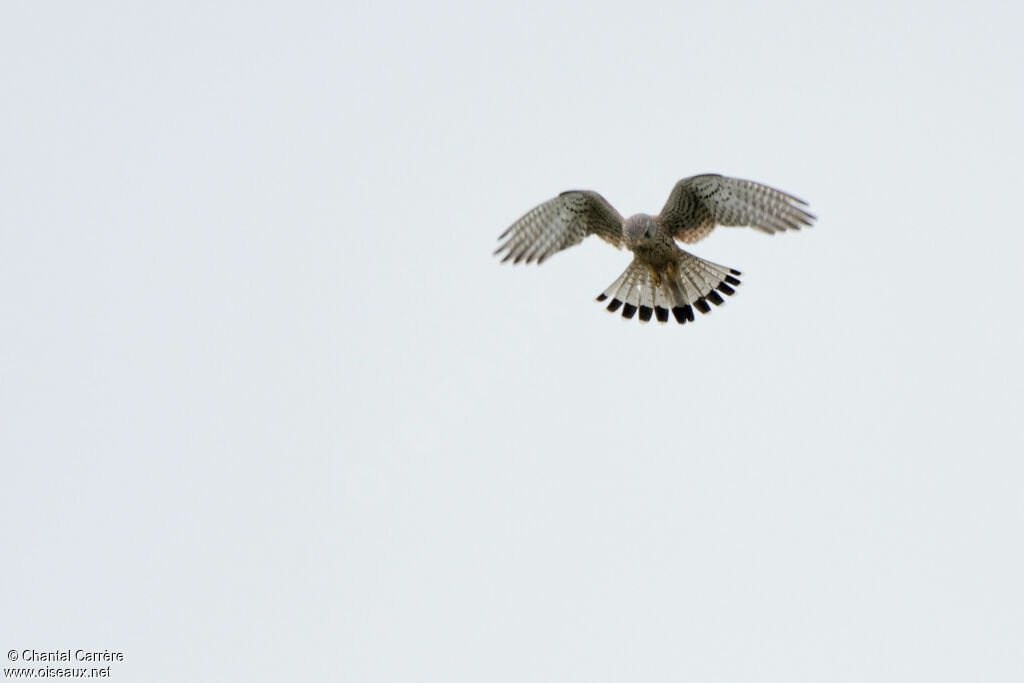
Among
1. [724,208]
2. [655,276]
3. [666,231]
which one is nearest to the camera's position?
[724,208]

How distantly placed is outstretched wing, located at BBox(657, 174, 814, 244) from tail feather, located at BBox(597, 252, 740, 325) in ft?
1.91

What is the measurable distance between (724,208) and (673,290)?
1.42 metres

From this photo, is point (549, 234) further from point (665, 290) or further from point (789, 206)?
point (789, 206)

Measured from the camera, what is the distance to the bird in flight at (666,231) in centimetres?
1266

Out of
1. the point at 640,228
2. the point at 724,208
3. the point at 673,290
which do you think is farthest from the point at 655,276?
the point at 724,208

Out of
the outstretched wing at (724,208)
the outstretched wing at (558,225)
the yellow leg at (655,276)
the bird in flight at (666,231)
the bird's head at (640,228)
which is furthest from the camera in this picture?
the yellow leg at (655,276)

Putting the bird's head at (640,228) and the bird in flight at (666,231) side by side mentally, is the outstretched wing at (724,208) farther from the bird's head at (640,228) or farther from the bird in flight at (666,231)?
the bird's head at (640,228)

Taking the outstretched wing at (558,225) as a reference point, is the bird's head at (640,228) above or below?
below

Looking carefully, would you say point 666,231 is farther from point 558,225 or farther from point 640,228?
point 558,225

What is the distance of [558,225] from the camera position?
13.6m

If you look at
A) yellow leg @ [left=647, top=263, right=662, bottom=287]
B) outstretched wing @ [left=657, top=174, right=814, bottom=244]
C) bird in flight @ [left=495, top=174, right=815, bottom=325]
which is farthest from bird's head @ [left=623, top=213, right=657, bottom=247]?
yellow leg @ [left=647, top=263, right=662, bottom=287]

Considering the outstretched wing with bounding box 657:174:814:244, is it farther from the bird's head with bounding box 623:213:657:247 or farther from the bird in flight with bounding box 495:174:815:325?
the bird's head with bounding box 623:213:657:247

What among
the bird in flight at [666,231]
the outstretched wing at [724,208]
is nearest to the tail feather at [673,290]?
the bird in flight at [666,231]

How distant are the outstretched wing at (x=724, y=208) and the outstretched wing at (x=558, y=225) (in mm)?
694
